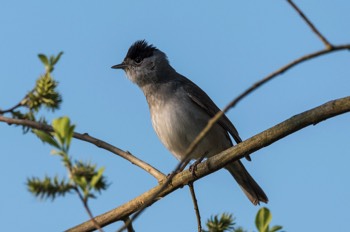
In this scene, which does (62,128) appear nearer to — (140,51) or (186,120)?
→ (186,120)

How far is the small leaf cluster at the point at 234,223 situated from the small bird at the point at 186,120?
497cm

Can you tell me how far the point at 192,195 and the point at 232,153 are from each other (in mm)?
682

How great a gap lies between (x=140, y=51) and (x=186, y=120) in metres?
2.22

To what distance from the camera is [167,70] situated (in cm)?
940

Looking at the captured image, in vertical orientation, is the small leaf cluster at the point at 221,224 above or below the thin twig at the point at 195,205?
below

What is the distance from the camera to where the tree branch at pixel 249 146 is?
436cm

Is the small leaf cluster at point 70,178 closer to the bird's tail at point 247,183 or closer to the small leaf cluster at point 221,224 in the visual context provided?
the small leaf cluster at point 221,224

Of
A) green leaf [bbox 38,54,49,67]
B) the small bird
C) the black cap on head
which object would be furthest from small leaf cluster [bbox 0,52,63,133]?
the black cap on head

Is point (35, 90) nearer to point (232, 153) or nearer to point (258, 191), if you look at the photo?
point (232, 153)

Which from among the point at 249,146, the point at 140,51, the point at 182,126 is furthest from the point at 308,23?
the point at 140,51

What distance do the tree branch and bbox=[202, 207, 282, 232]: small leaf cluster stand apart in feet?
4.30

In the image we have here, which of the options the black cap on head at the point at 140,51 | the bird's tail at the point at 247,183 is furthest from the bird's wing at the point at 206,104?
the black cap on head at the point at 140,51

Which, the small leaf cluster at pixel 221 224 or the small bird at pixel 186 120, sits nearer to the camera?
the small leaf cluster at pixel 221 224

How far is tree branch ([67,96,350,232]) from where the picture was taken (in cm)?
436
